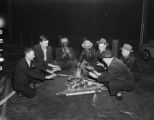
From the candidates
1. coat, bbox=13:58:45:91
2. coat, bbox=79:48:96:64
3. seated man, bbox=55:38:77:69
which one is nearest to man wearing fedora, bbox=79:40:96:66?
coat, bbox=79:48:96:64

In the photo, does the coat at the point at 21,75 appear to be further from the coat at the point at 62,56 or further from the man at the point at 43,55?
the coat at the point at 62,56

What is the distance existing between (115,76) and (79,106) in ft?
4.37

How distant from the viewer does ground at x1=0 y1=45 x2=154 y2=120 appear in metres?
5.36

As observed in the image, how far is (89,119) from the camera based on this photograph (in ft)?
17.1

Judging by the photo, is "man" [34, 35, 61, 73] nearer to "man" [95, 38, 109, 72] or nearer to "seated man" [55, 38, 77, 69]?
"seated man" [55, 38, 77, 69]

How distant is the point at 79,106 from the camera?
19.3ft

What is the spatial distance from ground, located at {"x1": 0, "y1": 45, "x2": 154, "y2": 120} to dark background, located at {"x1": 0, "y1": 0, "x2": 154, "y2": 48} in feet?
30.2

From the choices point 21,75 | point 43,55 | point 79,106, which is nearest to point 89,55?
point 43,55

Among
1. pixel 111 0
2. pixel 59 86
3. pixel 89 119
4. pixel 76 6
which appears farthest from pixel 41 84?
pixel 111 0

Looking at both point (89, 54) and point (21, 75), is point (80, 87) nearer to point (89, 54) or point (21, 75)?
point (21, 75)

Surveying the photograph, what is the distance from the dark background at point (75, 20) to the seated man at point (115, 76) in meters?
9.46

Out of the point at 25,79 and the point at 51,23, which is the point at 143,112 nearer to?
the point at 25,79

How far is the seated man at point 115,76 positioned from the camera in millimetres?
6004

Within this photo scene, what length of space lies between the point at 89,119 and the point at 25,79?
2157 millimetres
